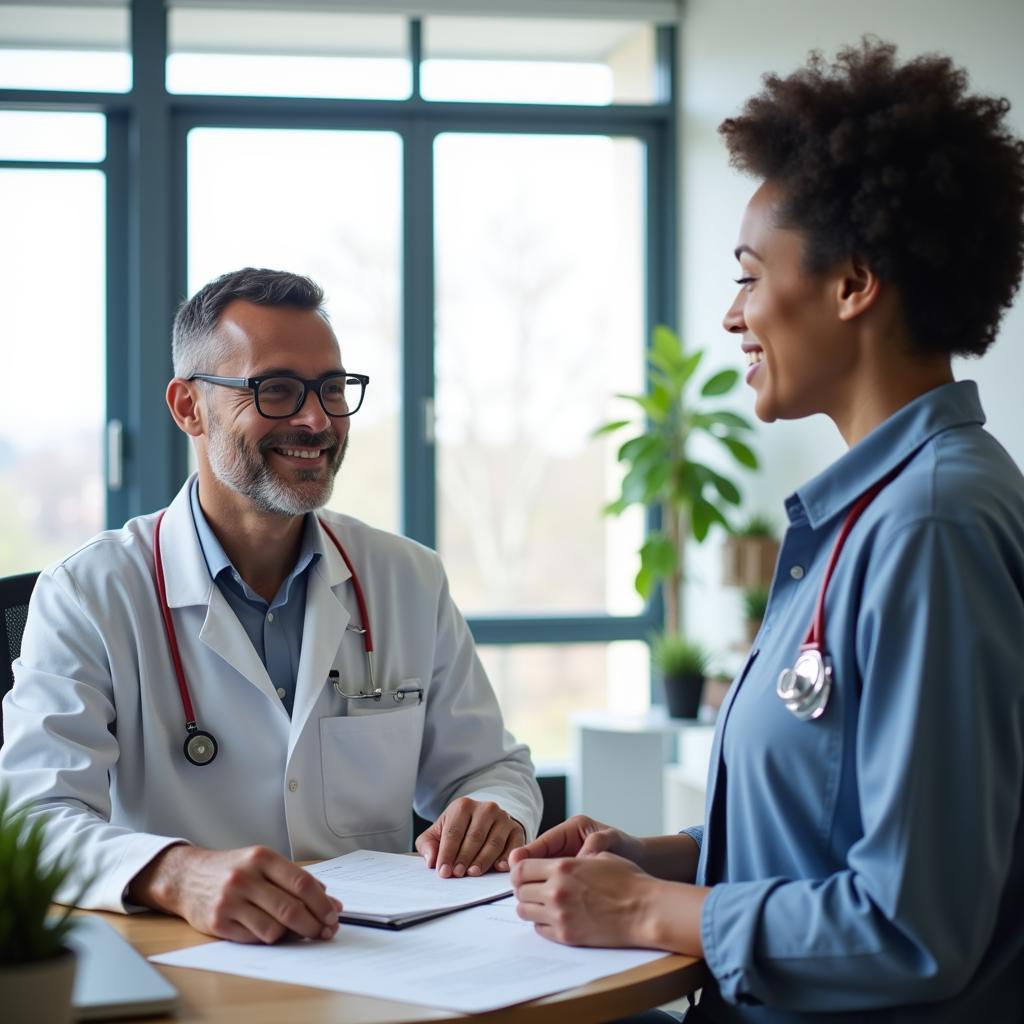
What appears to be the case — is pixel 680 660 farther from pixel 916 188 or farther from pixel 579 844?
pixel 916 188

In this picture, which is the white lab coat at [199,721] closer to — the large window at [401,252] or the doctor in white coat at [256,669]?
the doctor in white coat at [256,669]

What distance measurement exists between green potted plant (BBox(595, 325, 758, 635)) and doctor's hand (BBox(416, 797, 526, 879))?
2.87m

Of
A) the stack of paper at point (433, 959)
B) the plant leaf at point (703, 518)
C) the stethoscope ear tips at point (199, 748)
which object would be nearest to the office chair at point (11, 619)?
the stethoscope ear tips at point (199, 748)

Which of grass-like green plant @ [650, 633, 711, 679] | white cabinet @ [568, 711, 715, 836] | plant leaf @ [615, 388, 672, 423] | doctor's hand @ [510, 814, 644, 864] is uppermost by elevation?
plant leaf @ [615, 388, 672, 423]

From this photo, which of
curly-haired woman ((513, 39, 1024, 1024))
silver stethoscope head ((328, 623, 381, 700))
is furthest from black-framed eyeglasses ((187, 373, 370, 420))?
curly-haired woman ((513, 39, 1024, 1024))

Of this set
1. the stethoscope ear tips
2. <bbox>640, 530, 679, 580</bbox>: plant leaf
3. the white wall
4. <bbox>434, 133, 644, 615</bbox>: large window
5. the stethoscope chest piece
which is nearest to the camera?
the stethoscope chest piece

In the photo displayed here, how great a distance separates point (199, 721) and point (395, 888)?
51 centimetres

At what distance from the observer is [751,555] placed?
4.26 m

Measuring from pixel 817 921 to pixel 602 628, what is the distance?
4040mm

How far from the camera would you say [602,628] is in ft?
17.0

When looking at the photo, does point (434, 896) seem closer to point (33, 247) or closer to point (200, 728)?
point (200, 728)

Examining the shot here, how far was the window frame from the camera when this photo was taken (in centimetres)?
482

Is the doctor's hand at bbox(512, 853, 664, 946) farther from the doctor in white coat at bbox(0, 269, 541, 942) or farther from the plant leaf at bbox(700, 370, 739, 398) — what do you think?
the plant leaf at bbox(700, 370, 739, 398)

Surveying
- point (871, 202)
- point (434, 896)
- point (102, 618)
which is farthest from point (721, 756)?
point (102, 618)
